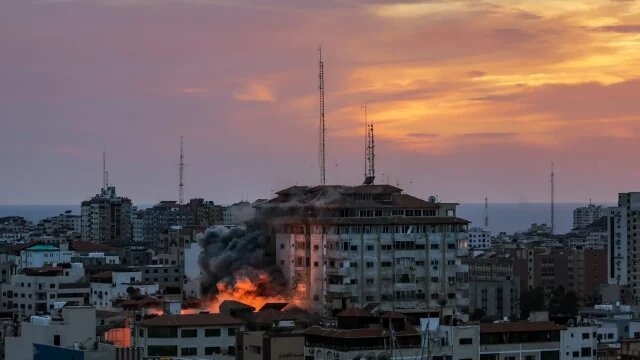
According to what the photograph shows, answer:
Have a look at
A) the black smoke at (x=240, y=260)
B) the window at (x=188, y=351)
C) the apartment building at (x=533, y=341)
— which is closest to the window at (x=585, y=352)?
the apartment building at (x=533, y=341)

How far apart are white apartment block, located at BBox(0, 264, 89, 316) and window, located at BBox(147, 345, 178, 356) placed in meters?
35.8

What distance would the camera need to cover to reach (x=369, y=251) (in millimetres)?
107812

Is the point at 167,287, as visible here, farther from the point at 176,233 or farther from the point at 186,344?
the point at 186,344

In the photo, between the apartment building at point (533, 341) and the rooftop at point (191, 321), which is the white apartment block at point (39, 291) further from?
the apartment building at point (533, 341)

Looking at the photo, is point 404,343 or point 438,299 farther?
point 438,299

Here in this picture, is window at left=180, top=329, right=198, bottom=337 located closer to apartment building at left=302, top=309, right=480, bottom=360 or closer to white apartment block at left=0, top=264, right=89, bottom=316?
apartment building at left=302, top=309, right=480, bottom=360

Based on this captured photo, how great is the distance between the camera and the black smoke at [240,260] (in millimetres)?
107438

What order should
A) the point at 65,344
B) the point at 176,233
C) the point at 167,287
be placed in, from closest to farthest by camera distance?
the point at 65,344 → the point at 167,287 → the point at 176,233

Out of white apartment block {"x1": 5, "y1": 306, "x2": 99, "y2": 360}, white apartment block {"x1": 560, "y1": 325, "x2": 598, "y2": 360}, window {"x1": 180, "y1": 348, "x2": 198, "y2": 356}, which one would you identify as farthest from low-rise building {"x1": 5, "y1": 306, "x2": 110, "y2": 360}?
white apartment block {"x1": 560, "y1": 325, "x2": 598, "y2": 360}

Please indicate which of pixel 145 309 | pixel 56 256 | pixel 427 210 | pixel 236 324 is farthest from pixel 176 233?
pixel 236 324

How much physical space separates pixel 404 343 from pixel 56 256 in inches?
2729

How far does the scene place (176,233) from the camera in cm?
15162

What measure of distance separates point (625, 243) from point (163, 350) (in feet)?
251

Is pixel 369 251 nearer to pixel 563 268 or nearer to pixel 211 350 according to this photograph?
pixel 211 350
